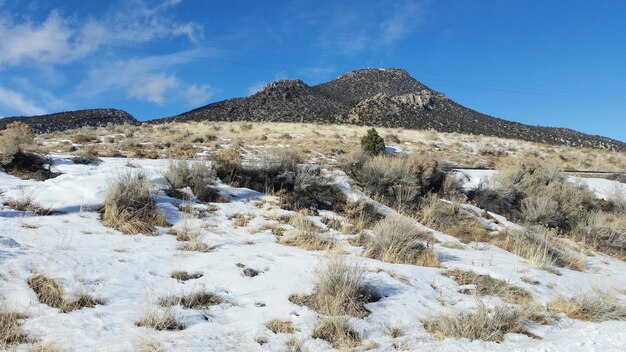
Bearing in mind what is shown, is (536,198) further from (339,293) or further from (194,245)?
(194,245)

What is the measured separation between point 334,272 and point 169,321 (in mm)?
1961

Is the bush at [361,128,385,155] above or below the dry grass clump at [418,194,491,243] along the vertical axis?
above

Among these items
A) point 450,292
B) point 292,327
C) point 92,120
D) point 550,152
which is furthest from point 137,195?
point 92,120

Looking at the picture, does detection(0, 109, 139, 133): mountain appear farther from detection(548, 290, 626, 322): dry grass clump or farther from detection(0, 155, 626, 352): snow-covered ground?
detection(548, 290, 626, 322): dry grass clump

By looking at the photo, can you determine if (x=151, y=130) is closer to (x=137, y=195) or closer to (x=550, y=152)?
(x=137, y=195)

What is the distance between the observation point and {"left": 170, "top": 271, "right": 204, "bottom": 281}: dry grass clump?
525 cm

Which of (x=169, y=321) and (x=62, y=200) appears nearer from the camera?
(x=169, y=321)

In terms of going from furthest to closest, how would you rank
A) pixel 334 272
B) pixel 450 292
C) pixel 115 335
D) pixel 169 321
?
pixel 450 292 < pixel 334 272 < pixel 169 321 < pixel 115 335

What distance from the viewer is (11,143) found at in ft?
30.5

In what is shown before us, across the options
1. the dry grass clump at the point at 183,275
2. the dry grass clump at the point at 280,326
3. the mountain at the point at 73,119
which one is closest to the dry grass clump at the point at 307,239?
the dry grass clump at the point at 183,275

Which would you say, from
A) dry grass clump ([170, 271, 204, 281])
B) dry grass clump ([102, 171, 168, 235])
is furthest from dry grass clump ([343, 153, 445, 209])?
dry grass clump ([170, 271, 204, 281])

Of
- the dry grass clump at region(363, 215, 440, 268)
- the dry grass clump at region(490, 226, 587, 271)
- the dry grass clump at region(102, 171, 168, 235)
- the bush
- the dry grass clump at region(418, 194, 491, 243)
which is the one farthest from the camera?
the bush

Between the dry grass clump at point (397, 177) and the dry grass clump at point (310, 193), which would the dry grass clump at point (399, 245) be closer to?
the dry grass clump at point (310, 193)

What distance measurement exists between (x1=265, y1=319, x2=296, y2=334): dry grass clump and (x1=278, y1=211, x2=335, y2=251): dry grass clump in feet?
8.71
